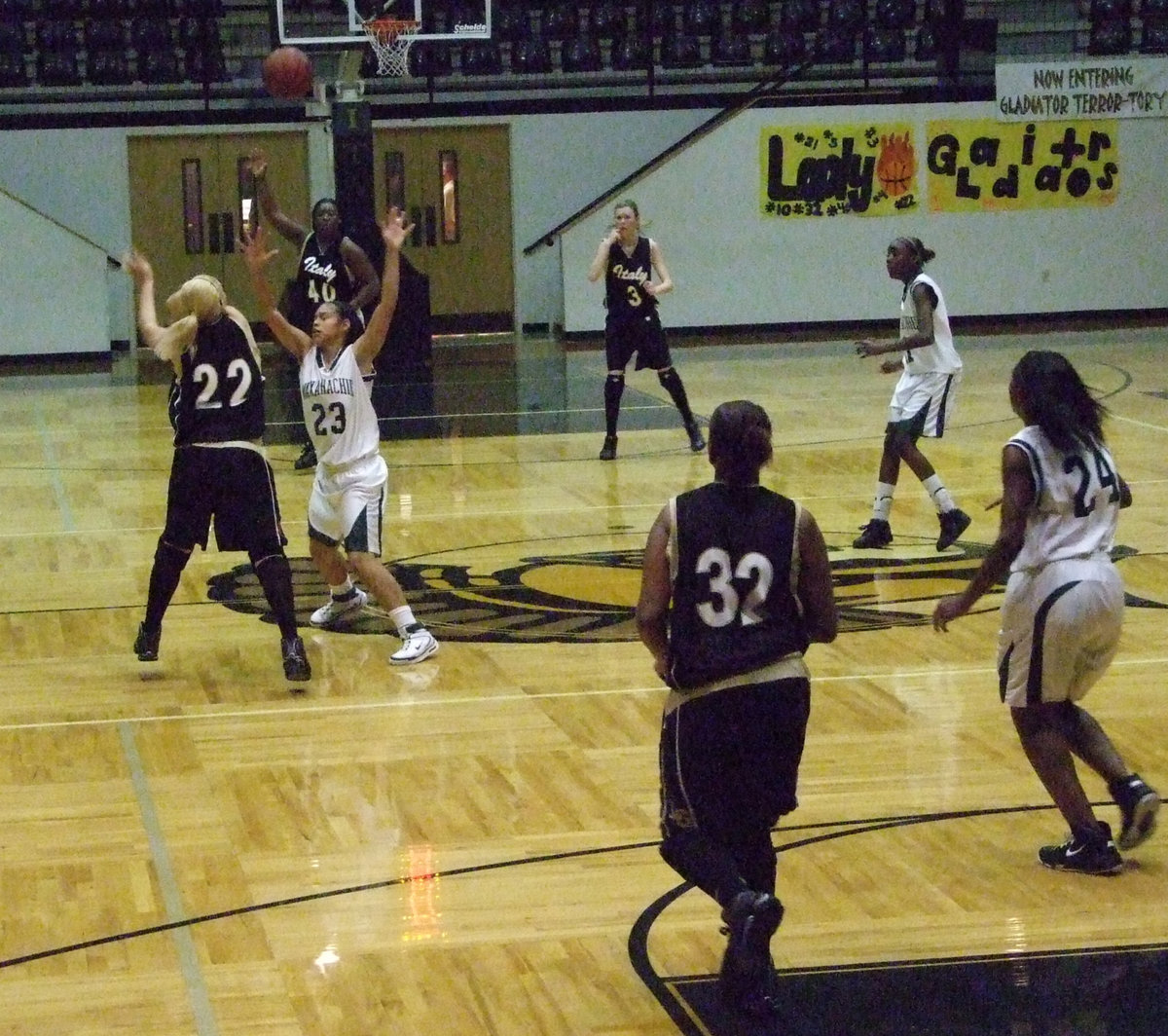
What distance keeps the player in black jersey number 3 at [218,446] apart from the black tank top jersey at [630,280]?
578cm

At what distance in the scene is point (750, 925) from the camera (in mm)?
4219

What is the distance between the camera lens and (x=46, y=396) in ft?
61.4

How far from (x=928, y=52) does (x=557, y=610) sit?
1737cm

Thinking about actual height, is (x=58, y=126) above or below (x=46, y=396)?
above

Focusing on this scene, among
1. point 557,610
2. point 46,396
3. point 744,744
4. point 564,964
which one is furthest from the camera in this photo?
point 46,396

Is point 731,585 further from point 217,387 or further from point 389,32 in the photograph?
point 389,32

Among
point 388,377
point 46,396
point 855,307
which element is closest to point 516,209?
point 855,307

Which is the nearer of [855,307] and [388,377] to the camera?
[388,377]

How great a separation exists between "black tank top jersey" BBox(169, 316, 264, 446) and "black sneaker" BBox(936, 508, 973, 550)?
4.11 metres

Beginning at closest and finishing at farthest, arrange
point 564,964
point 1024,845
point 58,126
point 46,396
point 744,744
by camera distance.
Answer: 1. point 744,744
2. point 564,964
3. point 1024,845
4. point 46,396
5. point 58,126

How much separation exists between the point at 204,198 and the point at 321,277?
41.0ft

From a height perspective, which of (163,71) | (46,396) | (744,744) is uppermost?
(163,71)

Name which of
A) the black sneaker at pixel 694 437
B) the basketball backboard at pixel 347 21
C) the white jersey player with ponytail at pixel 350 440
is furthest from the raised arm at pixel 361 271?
the basketball backboard at pixel 347 21

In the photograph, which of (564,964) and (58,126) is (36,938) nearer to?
(564,964)
